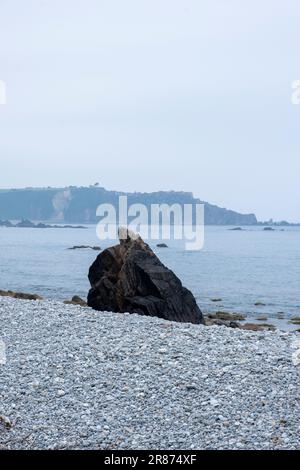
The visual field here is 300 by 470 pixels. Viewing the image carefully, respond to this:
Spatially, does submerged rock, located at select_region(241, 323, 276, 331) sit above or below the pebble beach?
below

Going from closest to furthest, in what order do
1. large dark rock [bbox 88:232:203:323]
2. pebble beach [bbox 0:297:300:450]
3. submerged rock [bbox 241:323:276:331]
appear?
pebble beach [bbox 0:297:300:450] → large dark rock [bbox 88:232:203:323] → submerged rock [bbox 241:323:276:331]

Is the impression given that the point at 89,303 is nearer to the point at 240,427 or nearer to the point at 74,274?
the point at 240,427

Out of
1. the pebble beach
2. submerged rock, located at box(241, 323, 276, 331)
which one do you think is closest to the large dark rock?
the pebble beach

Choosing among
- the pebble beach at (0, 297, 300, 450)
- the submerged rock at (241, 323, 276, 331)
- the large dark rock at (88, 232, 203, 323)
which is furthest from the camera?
the submerged rock at (241, 323, 276, 331)

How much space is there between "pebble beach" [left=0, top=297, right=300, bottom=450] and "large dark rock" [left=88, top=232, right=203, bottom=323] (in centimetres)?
273

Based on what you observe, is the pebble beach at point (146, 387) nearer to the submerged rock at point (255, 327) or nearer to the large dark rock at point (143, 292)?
the large dark rock at point (143, 292)

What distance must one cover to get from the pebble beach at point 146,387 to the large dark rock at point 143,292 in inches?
108

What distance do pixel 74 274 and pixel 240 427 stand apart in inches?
1925

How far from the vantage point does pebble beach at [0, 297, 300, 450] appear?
9047 mm

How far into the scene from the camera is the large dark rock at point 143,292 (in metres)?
17.4

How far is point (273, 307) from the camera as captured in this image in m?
37.0

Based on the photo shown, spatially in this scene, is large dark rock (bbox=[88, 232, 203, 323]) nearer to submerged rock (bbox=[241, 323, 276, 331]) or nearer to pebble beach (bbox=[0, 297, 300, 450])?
pebble beach (bbox=[0, 297, 300, 450])

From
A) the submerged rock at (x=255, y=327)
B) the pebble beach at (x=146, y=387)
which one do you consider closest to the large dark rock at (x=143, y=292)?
the pebble beach at (x=146, y=387)
